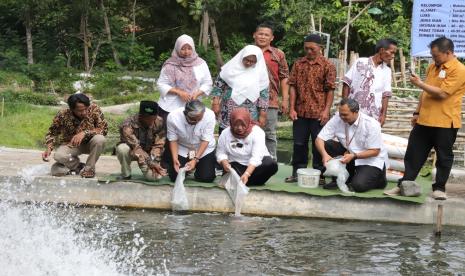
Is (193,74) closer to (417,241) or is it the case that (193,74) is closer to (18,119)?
(417,241)

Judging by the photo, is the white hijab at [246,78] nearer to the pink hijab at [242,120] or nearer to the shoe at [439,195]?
the pink hijab at [242,120]

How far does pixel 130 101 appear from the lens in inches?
792

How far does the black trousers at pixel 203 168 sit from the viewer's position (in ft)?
26.1

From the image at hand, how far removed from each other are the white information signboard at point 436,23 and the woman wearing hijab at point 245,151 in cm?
240

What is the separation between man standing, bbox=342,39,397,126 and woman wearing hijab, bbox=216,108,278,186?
1181 millimetres

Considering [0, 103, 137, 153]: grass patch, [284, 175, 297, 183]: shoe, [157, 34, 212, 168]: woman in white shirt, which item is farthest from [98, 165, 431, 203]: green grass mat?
[0, 103, 137, 153]: grass patch

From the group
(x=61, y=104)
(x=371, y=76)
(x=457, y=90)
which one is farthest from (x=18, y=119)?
(x=457, y=90)

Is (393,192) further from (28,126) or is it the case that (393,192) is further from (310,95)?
(28,126)

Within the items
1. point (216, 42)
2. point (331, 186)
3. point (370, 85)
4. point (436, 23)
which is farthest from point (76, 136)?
point (216, 42)

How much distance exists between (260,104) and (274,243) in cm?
200

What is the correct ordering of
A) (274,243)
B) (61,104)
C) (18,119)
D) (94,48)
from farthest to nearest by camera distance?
(94,48) < (61,104) < (18,119) < (274,243)

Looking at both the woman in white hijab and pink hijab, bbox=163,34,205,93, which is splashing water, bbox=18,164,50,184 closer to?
pink hijab, bbox=163,34,205,93

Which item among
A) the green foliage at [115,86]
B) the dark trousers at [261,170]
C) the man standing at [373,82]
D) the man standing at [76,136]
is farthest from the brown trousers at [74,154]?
the green foliage at [115,86]

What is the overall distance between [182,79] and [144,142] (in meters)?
0.92
